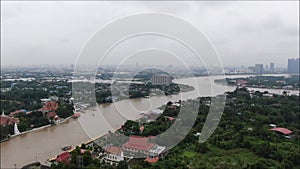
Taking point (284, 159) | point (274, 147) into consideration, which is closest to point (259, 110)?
point (274, 147)

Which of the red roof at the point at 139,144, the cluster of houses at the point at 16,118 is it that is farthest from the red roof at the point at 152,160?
the cluster of houses at the point at 16,118

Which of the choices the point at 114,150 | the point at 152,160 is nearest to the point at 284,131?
the point at 152,160

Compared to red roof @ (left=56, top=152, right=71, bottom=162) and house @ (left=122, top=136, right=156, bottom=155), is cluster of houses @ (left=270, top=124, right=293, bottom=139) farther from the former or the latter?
red roof @ (left=56, top=152, right=71, bottom=162)

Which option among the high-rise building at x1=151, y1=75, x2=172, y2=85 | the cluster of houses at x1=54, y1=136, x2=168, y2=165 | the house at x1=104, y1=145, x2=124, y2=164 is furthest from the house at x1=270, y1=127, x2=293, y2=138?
the high-rise building at x1=151, y1=75, x2=172, y2=85

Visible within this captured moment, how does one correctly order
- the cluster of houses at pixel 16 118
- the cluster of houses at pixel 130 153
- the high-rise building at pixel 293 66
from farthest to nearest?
the high-rise building at pixel 293 66 < the cluster of houses at pixel 16 118 < the cluster of houses at pixel 130 153

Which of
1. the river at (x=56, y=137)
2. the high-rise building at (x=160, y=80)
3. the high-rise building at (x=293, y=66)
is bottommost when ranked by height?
the river at (x=56, y=137)

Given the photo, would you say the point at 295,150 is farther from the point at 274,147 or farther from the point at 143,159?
the point at 143,159

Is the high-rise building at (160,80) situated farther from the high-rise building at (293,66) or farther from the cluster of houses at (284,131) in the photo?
the high-rise building at (293,66)

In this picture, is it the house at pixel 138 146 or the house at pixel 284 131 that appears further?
the house at pixel 284 131
